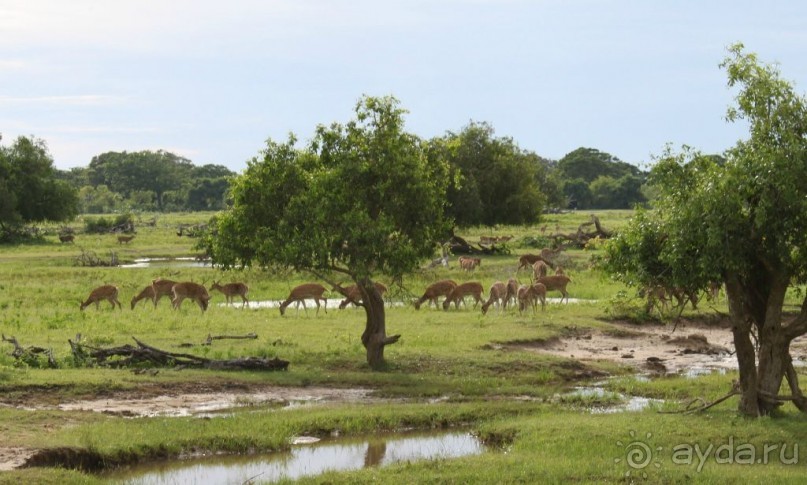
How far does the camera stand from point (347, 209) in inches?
861

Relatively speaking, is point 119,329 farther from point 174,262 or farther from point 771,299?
point 174,262

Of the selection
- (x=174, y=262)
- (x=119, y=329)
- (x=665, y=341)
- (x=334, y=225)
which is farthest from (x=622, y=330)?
(x=174, y=262)

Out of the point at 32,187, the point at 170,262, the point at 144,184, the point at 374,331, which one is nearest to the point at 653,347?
the point at 374,331

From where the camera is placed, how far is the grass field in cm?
1405

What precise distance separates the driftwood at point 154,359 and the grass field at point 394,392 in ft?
1.02

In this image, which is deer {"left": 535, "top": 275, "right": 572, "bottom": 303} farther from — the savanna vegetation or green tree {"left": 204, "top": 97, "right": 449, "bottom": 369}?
green tree {"left": 204, "top": 97, "right": 449, "bottom": 369}

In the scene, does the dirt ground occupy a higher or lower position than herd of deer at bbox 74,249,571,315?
lower

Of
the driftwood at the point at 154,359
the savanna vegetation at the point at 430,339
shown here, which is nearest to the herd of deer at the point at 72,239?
the savanna vegetation at the point at 430,339

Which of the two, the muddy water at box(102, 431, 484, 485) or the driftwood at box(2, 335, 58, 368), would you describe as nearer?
the muddy water at box(102, 431, 484, 485)

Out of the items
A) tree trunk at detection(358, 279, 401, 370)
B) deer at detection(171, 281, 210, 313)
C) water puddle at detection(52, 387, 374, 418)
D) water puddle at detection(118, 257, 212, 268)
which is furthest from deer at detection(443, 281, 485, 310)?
water puddle at detection(118, 257, 212, 268)

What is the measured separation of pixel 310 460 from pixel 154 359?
6992 millimetres

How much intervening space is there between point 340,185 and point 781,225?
933 cm

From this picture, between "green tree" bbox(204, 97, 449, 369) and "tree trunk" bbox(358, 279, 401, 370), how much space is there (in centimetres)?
2

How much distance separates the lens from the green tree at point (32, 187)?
69875 mm
